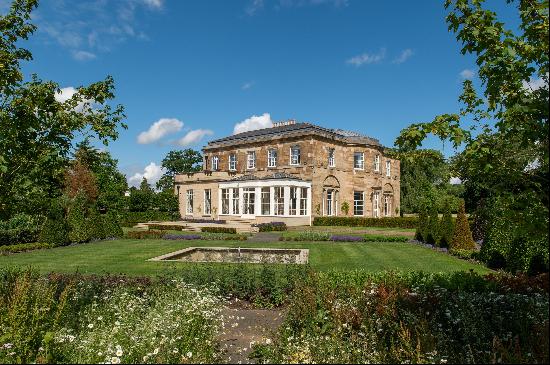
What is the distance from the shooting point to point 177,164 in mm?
83500

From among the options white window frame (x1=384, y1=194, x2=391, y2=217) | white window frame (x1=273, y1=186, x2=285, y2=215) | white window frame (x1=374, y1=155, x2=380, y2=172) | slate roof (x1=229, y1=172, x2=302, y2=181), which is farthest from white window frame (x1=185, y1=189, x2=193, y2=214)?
white window frame (x1=384, y1=194, x2=391, y2=217)

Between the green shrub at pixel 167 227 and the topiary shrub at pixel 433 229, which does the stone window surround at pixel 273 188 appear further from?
the topiary shrub at pixel 433 229

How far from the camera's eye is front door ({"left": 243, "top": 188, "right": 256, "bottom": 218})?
38.0 m

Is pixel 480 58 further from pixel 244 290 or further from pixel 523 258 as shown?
pixel 523 258

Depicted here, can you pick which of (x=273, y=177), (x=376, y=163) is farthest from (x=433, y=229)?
(x=376, y=163)

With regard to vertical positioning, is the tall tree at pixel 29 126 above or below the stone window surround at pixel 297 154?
below

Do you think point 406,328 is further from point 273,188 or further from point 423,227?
point 273,188

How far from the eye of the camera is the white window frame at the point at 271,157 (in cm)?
4209

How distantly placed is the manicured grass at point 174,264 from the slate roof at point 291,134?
779 inches

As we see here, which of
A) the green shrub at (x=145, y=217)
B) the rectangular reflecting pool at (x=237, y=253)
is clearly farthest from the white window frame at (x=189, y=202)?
the rectangular reflecting pool at (x=237, y=253)

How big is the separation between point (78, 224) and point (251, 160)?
22.2m

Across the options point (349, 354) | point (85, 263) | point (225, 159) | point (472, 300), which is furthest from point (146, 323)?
point (225, 159)

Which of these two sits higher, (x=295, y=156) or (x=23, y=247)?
(x=295, y=156)

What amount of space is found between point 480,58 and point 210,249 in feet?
52.4
